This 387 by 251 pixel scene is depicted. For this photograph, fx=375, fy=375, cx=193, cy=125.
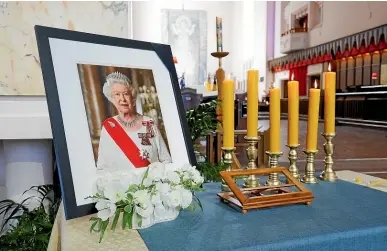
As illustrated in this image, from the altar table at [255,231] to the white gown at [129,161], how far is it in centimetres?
2

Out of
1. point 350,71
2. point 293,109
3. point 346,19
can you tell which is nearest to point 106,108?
point 293,109

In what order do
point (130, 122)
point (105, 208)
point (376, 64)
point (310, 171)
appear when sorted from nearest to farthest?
point (105, 208)
point (130, 122)
point (310, 171)
point (376, 64)

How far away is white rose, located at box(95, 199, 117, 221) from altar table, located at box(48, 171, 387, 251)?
5cm

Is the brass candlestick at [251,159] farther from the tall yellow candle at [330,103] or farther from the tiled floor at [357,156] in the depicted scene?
the tiled floor at [357,156]

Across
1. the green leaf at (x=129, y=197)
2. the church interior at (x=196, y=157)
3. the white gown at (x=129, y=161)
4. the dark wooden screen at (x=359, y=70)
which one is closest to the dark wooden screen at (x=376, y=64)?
the dark wooden screen at (x=359, y=70)

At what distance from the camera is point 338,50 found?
473 inches

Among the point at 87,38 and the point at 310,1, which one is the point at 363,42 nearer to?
the point at 310,1

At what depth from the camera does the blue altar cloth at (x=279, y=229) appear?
0.66 m

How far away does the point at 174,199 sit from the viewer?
72cm

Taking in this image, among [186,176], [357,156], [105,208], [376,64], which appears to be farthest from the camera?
[376,64]

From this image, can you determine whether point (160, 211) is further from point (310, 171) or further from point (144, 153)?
point (310, 171)

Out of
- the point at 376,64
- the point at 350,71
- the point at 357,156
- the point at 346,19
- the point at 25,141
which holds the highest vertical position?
the point at 346,19

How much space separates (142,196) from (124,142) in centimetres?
21

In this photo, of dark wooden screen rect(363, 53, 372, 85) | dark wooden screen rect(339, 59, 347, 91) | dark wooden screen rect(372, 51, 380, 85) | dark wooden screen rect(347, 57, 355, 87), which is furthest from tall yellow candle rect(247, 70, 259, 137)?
dark wooden screen rect(339, 59, 347, 91)
